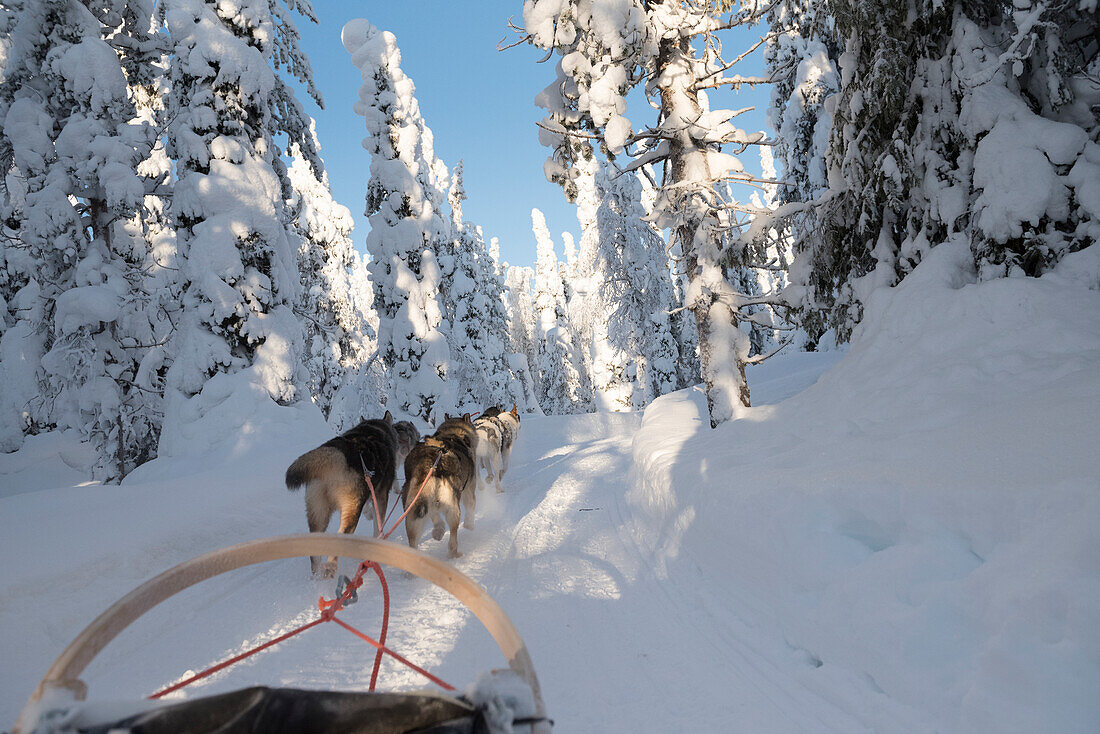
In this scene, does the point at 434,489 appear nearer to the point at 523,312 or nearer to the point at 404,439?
the point at 404,439

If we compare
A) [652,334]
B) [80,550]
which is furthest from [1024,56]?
[652,334]

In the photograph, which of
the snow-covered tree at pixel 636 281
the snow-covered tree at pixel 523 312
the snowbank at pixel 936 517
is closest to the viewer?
the snowbank at pixel 936 517

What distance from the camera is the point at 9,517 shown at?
518cm

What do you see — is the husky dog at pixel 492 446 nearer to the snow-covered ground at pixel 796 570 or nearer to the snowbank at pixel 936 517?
the snow-covered ground at pixel 796 570

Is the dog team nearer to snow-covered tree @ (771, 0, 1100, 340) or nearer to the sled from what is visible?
the sled

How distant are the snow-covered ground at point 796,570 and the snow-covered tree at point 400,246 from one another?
31.2 feet

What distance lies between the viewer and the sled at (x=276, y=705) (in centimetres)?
115

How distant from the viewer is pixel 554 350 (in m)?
41.4

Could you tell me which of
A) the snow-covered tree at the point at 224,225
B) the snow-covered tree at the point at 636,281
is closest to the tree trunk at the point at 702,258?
the snow-covered tree at the point at 224,225

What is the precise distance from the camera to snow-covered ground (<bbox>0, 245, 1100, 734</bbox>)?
238 cm

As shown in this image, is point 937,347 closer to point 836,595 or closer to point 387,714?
point 836,595

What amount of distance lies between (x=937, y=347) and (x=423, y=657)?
5.13 metres

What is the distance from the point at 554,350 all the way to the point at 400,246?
2569 centimetres

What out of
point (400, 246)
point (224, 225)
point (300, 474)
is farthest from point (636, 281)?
point (300, 474)
